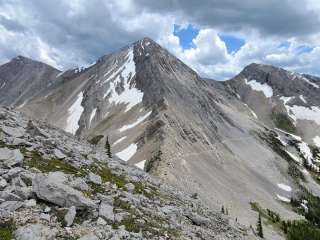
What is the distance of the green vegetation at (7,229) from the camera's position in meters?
21.1

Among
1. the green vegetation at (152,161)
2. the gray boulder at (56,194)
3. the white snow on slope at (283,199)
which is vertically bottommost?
the gray boulder at (56,194)

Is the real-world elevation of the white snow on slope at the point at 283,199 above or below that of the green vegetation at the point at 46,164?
above

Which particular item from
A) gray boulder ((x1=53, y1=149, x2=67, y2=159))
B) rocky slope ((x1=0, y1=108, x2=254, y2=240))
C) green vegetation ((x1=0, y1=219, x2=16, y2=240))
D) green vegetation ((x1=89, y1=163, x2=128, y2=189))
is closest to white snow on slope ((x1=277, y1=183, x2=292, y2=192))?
rocky slope ((x1=0, y1=108, x2=254, y2=240))

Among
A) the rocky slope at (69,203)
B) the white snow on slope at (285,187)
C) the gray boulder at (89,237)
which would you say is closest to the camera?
the gray boulder at (89,237)

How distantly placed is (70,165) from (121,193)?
248 inches

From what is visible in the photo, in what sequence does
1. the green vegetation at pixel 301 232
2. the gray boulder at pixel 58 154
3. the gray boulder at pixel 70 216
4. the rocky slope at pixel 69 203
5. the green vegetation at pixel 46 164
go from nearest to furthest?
the rocky slope at pixel 69 203 → the gray boulder at pixel 70 216 → the green vegetation at pixel 46 164 → the gray boulder at pixel 58 154 → the green vegetation at pixel 301 232

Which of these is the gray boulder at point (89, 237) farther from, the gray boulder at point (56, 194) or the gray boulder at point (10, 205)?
the gray boulder at point (10, 205)

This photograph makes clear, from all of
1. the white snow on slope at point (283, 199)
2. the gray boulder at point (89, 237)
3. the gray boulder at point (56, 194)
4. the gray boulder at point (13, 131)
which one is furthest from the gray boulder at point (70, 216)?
the white snow on slope at point (283, 199)

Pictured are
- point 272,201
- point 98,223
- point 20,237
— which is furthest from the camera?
point 272,201

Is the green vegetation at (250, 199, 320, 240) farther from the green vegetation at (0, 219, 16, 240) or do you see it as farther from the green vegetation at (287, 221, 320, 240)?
the green vegetation at (0, 219, 16, 240)

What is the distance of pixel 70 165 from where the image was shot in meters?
39.2

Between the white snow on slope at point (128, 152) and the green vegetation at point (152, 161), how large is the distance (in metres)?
14.6

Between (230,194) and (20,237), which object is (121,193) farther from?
(230,194)

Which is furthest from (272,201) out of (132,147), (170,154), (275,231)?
(132,147)
